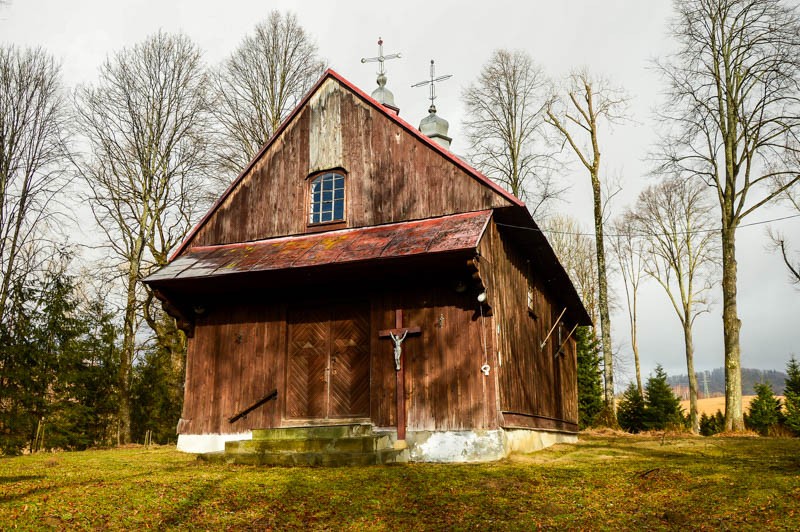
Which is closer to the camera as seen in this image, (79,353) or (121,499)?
(121,499)

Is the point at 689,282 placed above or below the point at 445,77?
below

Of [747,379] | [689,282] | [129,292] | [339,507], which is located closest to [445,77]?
[129,292]

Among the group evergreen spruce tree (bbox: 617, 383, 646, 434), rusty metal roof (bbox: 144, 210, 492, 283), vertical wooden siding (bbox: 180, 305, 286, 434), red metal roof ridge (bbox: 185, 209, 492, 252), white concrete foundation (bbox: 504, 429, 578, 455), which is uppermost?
red metal roof ridge (bbox: 185, 209, 492, 252)

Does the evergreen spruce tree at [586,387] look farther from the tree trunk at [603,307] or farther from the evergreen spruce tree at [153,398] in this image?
the evergreen spruce tree at [153,398]

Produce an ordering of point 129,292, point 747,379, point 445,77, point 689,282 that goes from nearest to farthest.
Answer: point 445,77
point 129,292
point 689,282
point 747,379

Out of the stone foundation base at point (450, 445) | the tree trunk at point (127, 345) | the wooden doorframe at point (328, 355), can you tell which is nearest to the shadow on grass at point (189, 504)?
the stone foundation base at point (450, 445)

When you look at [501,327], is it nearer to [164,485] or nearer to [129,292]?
[164,485]

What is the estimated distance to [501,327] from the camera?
1276 centimetres

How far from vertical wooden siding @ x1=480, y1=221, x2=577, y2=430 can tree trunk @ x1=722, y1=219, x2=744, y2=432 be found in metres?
4.63

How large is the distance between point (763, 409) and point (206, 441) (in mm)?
22806

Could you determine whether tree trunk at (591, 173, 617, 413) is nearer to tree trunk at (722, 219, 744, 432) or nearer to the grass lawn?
tree trunk at (722, 219, 744, 432)

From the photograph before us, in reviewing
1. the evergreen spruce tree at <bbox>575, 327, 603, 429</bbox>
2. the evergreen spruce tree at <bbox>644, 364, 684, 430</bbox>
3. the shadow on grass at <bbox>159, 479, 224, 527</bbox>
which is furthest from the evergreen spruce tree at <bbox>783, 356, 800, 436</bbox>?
the shadow on grass at <bbox>159, 479, 224, 527</bbox>

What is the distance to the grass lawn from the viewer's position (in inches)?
264

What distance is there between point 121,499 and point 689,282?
3178cm
